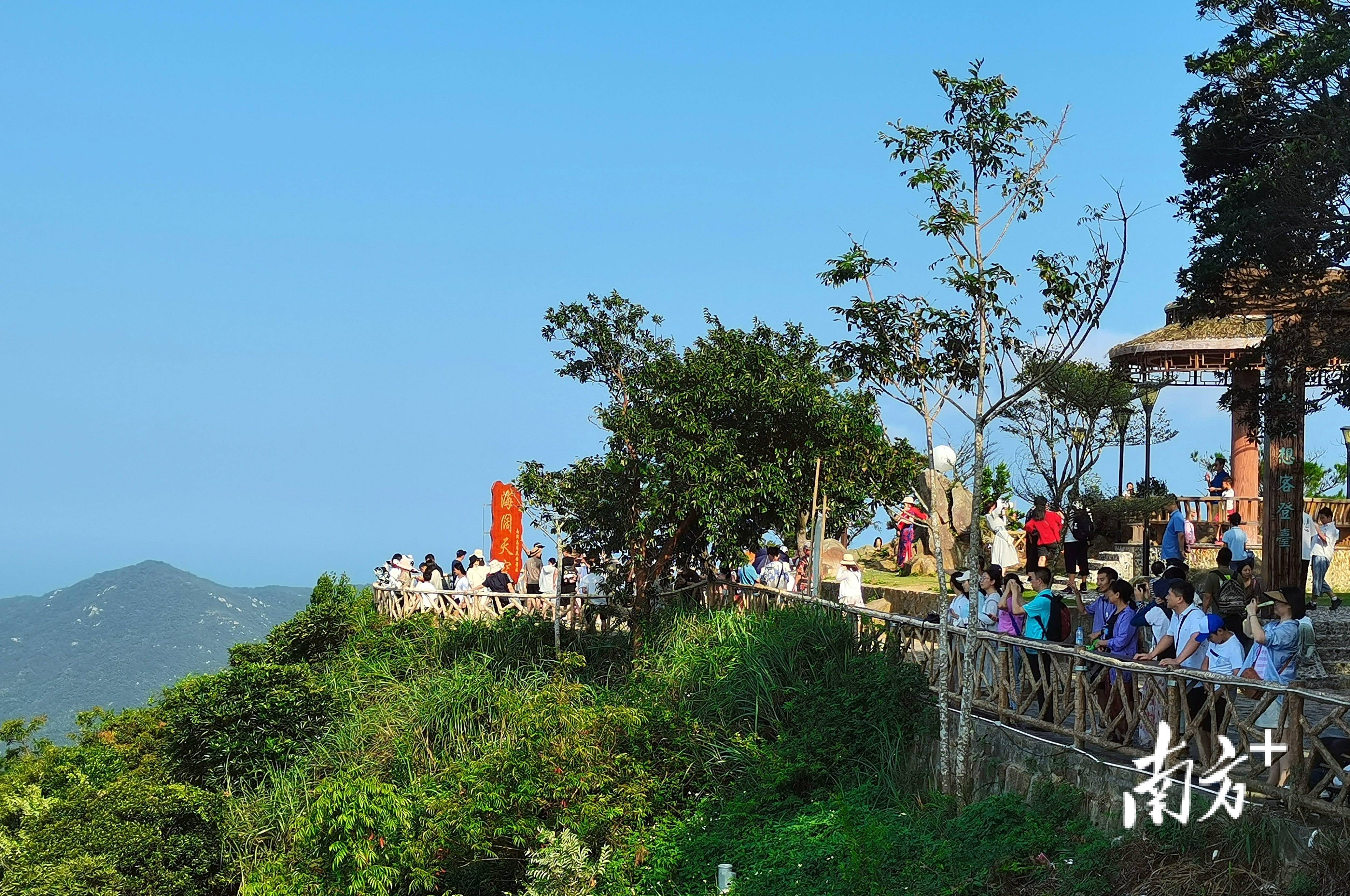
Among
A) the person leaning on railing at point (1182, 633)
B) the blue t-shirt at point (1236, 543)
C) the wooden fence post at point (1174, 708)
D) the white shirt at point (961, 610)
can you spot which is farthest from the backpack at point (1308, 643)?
the wooden fence post at point (1174, 708)

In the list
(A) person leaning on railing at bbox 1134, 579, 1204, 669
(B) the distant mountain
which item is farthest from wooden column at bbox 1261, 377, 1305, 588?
(B) the distant mountain

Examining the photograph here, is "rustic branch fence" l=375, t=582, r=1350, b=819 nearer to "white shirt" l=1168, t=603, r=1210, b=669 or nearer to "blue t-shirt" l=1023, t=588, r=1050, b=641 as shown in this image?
"blue t-shirt" l=1023, t=588, r=1050, b=641

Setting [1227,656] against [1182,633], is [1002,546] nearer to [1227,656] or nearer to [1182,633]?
[1182,633]

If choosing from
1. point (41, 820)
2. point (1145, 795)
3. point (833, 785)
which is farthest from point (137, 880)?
point (1145, 795)

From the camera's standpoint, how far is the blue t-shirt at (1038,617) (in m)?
11.4

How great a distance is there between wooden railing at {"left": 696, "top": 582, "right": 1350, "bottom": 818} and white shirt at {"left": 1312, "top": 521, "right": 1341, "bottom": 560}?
7.15 m

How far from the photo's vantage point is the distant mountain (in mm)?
122250

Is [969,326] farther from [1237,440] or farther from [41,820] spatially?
[1237,440]

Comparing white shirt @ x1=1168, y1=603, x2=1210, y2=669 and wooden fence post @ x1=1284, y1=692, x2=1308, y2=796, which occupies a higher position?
white shirt @ x1=1168, y1=603, x2=1210, y2=669

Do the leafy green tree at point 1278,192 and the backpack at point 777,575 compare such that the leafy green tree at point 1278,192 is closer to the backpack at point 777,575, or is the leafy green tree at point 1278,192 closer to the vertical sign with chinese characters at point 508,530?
the backpack at point 777,575

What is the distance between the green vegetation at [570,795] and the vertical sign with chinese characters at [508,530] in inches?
195

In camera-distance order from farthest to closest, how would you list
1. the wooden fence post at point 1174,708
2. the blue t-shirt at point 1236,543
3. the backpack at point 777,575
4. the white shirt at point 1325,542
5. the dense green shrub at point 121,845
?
the white shirt at point 1325,542, the blue t-shirt at point 1236,543, the backpack at point 777,575, the dense green shrub at point 121,845, the wooden fence post at point 1174,708

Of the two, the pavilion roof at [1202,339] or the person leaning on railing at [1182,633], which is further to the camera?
the pavilion roof at [1202,339]

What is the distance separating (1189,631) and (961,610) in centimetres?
333
